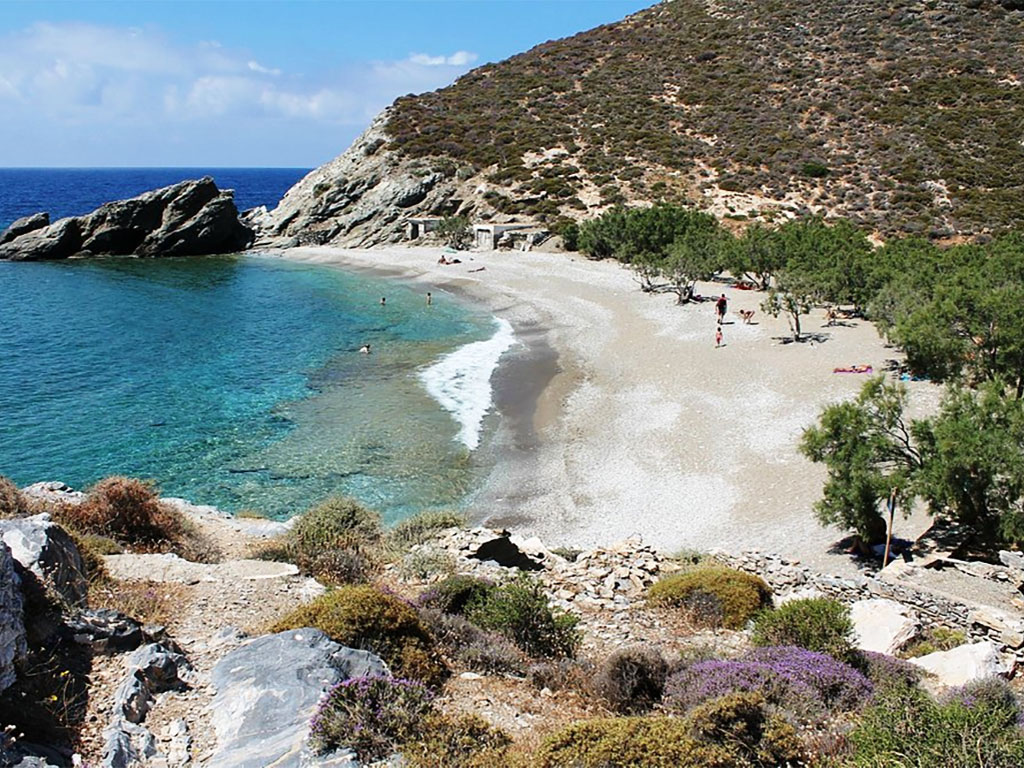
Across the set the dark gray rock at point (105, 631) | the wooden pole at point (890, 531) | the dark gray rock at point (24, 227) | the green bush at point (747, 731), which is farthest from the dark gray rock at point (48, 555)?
the dark gray rock at point (24, 227)

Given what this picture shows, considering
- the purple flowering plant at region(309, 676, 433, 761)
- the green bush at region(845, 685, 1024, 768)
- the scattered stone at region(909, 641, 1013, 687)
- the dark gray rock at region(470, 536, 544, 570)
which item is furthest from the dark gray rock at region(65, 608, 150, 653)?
the scattered stone at region(909, 641, 1013, 687)

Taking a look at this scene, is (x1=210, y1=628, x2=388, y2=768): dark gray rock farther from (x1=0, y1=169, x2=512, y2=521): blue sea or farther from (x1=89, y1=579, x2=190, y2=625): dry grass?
(x1=0, y1=169, x2=512, y2=521): blue sea

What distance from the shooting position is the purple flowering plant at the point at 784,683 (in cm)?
708

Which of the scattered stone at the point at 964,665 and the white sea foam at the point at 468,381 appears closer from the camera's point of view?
the scattered stone at the point at 964,665

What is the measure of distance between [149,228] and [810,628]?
76205 mm

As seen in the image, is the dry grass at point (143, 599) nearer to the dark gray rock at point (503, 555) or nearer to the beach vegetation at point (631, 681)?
the beach vegetation at point (631, 681)

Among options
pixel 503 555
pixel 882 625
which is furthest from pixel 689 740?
pixel 503 555

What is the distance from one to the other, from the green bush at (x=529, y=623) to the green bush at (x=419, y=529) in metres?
4.48

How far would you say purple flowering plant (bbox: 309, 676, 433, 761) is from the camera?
561cm

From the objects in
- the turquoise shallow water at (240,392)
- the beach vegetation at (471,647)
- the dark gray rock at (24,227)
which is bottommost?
the turquoise shallow water at (240,392)

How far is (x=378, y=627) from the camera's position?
7.56 m

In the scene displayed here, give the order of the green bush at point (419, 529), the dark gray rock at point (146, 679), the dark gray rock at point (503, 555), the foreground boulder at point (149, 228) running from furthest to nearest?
the foreground boulder at point (149, 228)
the green bush at point (419, 529)
the dark gray rock at point (503, 555)
the dark gray rock at point (146, 679)

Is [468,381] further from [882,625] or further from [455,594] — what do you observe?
[882,625]

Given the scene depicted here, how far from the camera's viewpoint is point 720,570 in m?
11.6
